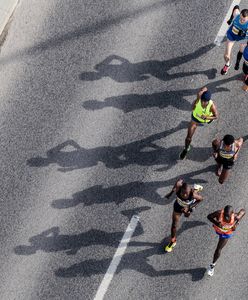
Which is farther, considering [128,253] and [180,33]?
[180,33]

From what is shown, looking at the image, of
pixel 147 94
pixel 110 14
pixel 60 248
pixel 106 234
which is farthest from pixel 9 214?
pixel 110 14

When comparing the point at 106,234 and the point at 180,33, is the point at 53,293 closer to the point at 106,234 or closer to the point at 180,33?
the point at 106,234

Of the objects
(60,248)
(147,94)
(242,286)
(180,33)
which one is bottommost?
(242,286)

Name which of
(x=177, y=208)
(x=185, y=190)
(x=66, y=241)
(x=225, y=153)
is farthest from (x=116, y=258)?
(x=225, y=153)

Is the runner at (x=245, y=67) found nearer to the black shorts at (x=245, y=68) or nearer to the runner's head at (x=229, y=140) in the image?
the black shorts at (x=245, y=68)

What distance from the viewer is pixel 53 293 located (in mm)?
12273

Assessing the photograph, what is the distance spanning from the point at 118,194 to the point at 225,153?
249cm

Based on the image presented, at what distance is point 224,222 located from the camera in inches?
438

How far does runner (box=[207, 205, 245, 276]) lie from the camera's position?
11.0 meters

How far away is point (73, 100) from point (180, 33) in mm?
2814

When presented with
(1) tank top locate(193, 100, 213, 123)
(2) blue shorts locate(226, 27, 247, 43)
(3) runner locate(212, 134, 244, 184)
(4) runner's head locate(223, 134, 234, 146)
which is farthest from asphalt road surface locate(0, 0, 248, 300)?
(4) runner's head locate(223, 134, 234, 146)

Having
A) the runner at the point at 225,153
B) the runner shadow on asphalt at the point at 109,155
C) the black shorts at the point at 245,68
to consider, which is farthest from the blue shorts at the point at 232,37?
the runner shadow on asphalt at the point at 109,155

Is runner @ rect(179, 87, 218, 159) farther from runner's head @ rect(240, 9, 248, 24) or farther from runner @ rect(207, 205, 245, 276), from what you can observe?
runner @ rect(207, 205, 245, 276)

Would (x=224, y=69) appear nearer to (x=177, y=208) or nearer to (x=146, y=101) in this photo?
(x=146, y=101)
